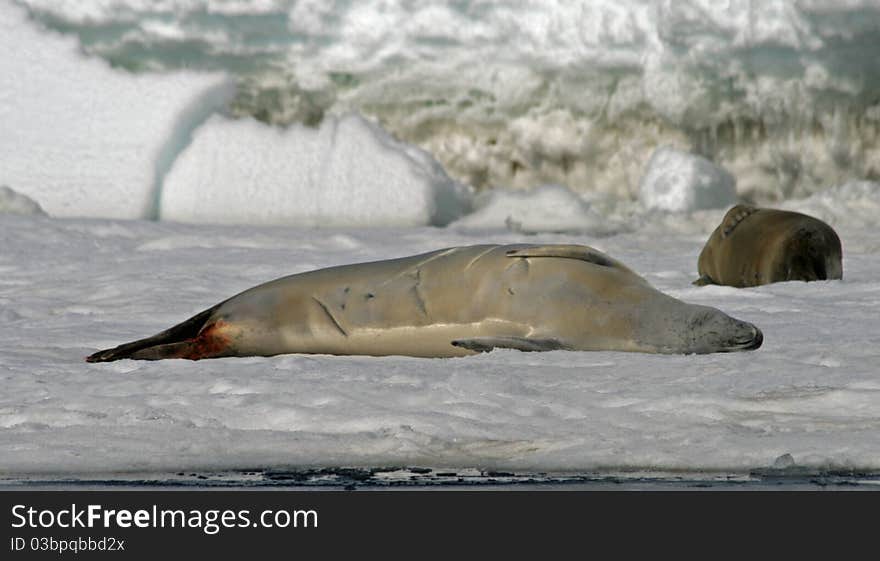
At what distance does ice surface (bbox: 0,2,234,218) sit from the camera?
33.4ft

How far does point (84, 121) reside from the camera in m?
10.4


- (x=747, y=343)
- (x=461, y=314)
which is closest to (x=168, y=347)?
(x=461, y=314)

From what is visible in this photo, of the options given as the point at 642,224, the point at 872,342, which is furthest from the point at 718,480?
the point at 642,224

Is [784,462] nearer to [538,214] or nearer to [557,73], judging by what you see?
[538,214]

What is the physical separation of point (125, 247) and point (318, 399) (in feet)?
16.3

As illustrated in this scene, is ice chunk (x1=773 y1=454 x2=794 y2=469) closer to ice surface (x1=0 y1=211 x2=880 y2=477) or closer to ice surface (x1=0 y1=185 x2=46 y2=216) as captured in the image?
ice surface (x1=0 y1=211 x2=880 y2=477)

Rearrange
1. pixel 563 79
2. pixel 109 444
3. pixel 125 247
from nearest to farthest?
pixel 109 444
pixel 125 247
pixel 563 79

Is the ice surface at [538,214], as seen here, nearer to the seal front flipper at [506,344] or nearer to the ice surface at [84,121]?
the ice surface at [84,121]

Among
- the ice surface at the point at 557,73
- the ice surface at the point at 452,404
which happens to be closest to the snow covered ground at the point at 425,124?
the ice surface at the point at 557,73

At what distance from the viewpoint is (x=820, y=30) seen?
1004 centimetres

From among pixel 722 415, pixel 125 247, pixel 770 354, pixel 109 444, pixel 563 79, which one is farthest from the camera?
pixel 563 79

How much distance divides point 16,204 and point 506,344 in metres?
6.37

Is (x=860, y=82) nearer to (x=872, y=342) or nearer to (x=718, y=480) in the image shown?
(x=872, y=342)

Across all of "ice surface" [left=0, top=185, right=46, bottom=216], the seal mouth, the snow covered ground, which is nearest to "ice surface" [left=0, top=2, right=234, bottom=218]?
the snow covered ground
